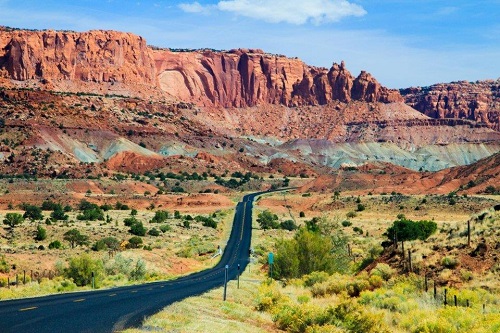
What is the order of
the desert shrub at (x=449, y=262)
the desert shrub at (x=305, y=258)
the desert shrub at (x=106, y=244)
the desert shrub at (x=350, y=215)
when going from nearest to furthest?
the desert shrub at (x=449, y=262)
the desert shrub at (x=305, y=258)
the desert shrub at (x=106, y=244)
the desert shrub at (x=350, y=215)

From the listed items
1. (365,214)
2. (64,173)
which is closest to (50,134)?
(64,173)

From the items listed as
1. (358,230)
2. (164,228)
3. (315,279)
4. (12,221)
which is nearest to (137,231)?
(164,228)

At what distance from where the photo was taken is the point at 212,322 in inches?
730

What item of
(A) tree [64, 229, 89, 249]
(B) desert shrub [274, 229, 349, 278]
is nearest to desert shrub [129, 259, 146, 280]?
(B) desert shrub [274, 229, 349, 278]

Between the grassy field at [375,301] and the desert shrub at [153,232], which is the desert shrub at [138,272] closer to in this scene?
the grassy field at [375,301]

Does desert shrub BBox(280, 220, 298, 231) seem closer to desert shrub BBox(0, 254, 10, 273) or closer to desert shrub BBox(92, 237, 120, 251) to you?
desert shrub BBox(92, 237, 120, 251)

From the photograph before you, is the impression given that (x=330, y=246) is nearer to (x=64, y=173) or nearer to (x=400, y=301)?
(x=400, y=301)

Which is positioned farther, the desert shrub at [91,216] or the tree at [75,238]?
the desert shrub at [91,216]

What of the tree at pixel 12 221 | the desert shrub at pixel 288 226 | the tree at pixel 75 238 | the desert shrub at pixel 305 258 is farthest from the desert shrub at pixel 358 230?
the tree at pixel 12 221

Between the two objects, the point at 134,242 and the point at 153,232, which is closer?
the point at 134,242

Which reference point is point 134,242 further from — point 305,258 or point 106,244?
point 305,258

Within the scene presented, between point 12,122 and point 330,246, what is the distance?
5208 inches

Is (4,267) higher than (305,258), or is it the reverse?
(305,258)

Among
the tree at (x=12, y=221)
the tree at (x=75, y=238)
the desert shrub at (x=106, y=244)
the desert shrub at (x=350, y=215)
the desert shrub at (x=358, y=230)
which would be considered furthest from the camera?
the desert shrub at (x=350, y=215)
